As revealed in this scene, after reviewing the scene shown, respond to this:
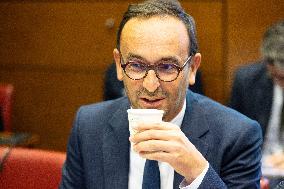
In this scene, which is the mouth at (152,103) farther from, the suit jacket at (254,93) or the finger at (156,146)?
the suit jacket at (254,93)

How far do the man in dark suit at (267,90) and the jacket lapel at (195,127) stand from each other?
3.81 ft

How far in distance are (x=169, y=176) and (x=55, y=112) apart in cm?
307

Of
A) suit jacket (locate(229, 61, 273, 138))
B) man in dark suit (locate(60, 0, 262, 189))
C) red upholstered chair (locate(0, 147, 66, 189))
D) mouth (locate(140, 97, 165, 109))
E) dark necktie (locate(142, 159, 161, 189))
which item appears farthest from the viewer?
suit jacket (locate(229, 61, 273, 138))

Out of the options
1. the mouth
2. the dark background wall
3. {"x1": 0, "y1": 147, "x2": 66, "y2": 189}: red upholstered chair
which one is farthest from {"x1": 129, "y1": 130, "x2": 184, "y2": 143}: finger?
the dark background wall

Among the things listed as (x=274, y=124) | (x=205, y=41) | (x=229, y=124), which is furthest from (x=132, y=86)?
(x=205, y=41)

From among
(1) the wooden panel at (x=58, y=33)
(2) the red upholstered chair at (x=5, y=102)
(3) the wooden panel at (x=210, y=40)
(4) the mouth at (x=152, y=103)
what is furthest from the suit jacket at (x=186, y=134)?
(1) the wooden panel at (x=58, y=33)

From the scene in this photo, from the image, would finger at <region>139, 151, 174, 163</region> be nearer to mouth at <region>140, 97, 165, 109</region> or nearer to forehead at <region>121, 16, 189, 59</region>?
mouth at <region>140, 97, 165, 109</region>

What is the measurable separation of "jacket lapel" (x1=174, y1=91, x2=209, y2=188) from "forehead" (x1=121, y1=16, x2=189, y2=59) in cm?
26

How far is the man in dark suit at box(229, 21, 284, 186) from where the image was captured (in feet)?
9.89

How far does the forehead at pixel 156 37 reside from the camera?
1.56 metres

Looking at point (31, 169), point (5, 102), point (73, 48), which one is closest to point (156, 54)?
point (31, 169)

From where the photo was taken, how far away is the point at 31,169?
1.98 m

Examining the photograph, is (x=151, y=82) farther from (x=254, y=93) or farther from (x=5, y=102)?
(x=5, y=102)

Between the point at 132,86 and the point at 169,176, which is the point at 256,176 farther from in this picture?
the point at 132,86
